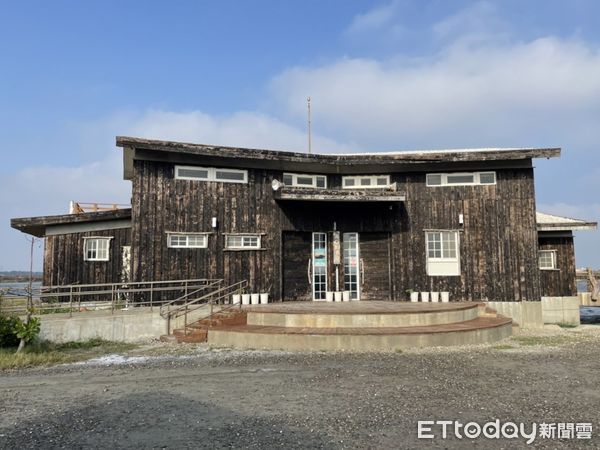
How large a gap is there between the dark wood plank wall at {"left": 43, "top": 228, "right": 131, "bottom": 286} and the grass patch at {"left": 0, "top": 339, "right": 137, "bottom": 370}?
12.4ft

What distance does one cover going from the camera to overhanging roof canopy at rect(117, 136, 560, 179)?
44.3 feet

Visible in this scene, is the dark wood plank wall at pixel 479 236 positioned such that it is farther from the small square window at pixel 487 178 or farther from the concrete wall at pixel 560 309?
the concrete wall at pixel 560 309

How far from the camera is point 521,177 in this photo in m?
14.9

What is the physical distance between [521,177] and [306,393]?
39.1 ft

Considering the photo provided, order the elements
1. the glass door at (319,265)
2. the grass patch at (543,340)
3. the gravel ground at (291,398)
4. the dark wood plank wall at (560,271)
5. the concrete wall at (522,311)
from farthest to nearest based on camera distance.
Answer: the dark wood plank wall at (560,271), the glass door at (319,265), the concrete wall at (522,311), the grass patch at (543,340), the gravel ground at (291,398)

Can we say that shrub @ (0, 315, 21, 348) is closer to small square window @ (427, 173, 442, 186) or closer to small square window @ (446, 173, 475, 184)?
small square window @ (427, 173, 442, 186)

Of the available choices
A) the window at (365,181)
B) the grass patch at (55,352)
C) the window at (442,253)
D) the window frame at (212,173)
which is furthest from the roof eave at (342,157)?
the grass patch at (55,352)

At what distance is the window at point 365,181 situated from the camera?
1545 cm

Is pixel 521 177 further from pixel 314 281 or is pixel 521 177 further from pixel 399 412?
pixel 399 412

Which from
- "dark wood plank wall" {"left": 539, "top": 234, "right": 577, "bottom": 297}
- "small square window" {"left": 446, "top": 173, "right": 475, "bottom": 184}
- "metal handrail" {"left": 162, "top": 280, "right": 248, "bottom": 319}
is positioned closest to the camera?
"metal handrail" {"left": 162, "top": 280, "right": 248, "bottom": 319}

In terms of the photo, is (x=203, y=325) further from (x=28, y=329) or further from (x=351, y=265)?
(x=351, y=265)

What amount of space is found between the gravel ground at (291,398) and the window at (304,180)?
276 inches

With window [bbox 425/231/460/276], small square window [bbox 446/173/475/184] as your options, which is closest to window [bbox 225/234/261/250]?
window [bbox 425/231/460/276]

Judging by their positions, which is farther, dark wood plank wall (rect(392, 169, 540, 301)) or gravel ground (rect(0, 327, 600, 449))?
dark wood plank wall (rect(392, 169, 540, 301))
